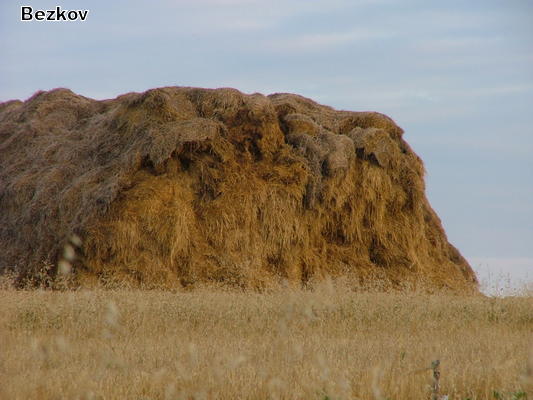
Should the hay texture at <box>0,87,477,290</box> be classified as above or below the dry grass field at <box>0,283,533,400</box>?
above

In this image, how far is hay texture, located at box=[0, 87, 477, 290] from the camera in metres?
15.7

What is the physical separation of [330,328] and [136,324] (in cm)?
272

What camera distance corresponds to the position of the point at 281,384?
6.47 metres

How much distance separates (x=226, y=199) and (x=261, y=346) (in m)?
7.57

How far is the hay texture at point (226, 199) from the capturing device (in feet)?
51.4

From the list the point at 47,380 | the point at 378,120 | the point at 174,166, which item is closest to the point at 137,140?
the point at 174,166

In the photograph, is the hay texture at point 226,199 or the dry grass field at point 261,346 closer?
the dry grass field at point 261,346

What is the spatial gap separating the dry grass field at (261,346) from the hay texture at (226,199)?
3272 mm

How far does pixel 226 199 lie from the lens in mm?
16281

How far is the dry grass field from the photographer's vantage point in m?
6.73

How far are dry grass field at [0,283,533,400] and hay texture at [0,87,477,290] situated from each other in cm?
327

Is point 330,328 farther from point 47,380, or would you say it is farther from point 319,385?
point 47,380

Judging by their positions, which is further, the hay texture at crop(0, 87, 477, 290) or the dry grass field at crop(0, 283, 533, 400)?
the hay texture at crop(0, 87, 477, 290)

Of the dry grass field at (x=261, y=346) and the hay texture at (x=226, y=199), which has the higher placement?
the hay texture at (x=226, y=199)
